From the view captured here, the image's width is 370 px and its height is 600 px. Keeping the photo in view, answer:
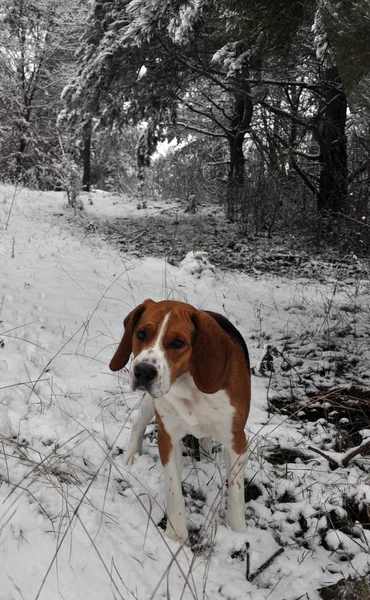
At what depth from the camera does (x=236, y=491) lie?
93.2 inches

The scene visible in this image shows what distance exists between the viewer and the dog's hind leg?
2824 mm

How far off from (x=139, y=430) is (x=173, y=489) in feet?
2.03

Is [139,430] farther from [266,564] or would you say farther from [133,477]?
[266,564]

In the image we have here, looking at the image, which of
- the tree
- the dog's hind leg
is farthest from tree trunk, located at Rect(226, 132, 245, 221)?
the dog's hind leg

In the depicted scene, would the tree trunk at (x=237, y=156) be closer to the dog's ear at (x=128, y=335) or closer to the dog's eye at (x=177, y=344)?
the dog's ear at (x=128, y=335)

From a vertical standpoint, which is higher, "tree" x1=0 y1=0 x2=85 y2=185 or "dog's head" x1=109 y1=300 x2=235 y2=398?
"tree" x1=0 y1=0 x2=85 y2=185

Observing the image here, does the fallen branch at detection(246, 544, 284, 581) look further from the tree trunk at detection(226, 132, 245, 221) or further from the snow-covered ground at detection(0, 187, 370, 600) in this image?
the tree trunk at detection(226, 132, 245, 221)

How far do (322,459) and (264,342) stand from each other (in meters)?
Answer: 2.02

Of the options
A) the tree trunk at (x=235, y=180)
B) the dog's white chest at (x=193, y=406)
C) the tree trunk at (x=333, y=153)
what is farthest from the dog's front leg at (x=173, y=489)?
the tree trunk at (x=235, y=180)

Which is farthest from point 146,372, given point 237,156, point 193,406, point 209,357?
point 237,156

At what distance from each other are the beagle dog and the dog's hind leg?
476mm

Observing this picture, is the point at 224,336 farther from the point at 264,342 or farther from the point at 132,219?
the point at 132,219

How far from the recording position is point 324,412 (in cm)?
348

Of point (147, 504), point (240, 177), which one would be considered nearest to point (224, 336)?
point (147, 504)
